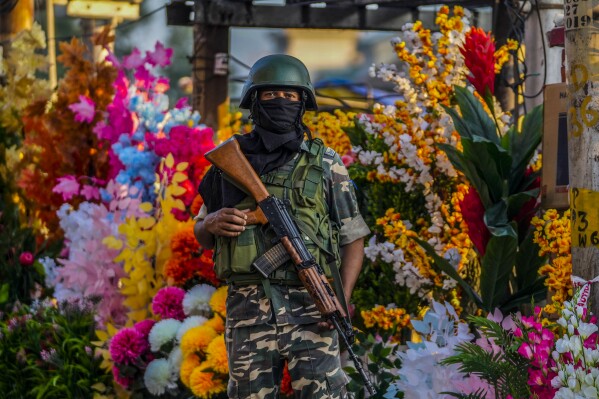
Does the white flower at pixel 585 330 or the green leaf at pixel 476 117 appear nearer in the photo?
the white flower at pixel 585 330

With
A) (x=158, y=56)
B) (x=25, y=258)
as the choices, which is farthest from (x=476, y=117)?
(x=25, y=258)

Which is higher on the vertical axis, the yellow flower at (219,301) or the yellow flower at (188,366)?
the yellow flower at (219,301)

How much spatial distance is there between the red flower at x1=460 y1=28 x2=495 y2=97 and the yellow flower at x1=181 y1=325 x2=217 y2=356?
1.83 metres

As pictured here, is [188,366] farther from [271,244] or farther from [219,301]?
[271,244]

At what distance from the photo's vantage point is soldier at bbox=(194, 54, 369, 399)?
4.62 metres

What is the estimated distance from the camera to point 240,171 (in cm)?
464

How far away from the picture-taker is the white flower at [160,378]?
6.44 m

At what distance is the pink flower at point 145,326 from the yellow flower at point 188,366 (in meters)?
0.48

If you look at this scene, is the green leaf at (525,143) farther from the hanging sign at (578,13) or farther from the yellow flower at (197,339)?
the yellow flower at (197,339)

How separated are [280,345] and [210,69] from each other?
27.2ft

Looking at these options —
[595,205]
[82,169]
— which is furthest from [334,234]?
[82,169]

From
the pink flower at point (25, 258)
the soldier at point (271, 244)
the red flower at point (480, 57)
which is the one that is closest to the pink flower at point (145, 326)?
the soldier at point (271, 244)

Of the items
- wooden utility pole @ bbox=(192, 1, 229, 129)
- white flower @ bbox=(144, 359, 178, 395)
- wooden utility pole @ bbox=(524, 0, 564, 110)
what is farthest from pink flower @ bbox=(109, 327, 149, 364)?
wooden utility pole @ bbox=(192, 1, 229, 129)

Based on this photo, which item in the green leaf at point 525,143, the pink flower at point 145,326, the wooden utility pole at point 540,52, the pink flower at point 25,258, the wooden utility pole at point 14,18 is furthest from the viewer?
the wooden utility pole at point 14,18
